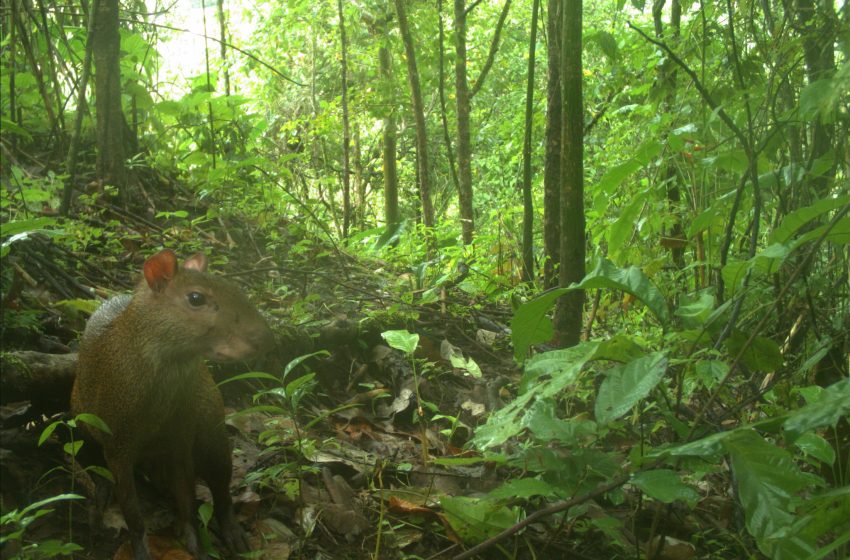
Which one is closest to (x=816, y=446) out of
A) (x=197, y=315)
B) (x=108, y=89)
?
(x=197, y=315)

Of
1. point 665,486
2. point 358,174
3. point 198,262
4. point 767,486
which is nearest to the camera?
point 767,486

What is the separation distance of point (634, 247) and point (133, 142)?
404cm

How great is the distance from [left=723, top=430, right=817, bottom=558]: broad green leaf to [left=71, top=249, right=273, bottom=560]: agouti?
1642mm

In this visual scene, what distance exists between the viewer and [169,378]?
106 inches

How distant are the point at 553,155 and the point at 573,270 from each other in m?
0.94

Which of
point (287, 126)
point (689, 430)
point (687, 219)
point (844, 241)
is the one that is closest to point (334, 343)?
point (687, 219)

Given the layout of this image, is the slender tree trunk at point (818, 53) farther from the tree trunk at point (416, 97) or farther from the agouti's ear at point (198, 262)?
the tree trunk at point (416, 97)

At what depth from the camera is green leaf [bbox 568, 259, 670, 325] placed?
7.43 feet

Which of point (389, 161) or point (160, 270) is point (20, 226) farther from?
point (389, 161)

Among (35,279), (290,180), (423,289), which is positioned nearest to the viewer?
(35,279)

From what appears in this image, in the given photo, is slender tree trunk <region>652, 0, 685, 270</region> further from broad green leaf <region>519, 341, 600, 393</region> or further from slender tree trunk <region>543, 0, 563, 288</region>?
broad green leaf <region>519, 341, 600, 393</region>

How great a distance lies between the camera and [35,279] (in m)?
3.66

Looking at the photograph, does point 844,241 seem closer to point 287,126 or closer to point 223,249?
point 223,249

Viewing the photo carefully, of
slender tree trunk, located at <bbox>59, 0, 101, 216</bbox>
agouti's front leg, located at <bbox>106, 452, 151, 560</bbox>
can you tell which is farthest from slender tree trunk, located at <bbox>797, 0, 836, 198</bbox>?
slender tree trunk, located at <bbox>59, 0, 101, 216</bbox>
